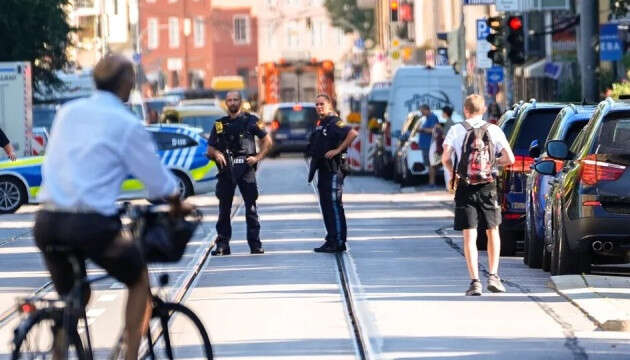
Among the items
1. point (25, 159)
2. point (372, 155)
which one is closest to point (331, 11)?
A: point (372, 155)

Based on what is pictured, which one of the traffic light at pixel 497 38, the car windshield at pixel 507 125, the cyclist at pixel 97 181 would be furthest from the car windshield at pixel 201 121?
the cyclist at pixel 97 181

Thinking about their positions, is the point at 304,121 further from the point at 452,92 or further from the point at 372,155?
the point at 452,92

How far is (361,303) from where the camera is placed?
1467 centimetres

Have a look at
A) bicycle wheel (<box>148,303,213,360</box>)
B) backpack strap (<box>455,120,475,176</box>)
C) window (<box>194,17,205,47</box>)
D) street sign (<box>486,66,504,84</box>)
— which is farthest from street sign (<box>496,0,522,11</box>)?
window (<box>194,17,205,47</box>)

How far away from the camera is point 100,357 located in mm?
11602

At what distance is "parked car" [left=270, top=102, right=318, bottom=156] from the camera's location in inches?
2424

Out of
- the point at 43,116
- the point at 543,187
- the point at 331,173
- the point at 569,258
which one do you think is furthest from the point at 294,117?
the point at 569,258

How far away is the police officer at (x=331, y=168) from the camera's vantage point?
20031 mm

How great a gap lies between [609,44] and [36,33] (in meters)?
17.5

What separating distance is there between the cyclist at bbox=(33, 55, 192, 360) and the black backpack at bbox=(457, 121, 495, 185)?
672 centimetres

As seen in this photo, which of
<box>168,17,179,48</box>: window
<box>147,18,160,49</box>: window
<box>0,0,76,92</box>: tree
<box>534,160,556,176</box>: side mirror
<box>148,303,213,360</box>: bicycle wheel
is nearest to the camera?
<box>148,303,213,360</box>: bicycle wheel

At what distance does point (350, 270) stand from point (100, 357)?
6.41 metres

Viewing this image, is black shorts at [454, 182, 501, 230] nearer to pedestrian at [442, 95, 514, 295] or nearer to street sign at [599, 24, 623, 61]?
pedestrian at [442, 95, 514, 295]

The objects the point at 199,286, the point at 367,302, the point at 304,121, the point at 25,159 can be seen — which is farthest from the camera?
the point at 304,121
